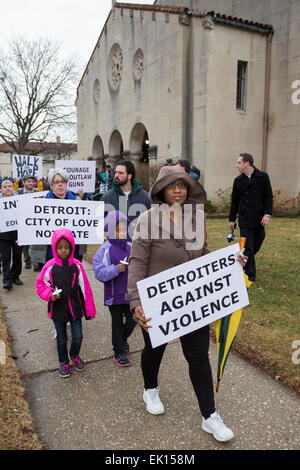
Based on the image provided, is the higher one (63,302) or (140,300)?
(140,300)

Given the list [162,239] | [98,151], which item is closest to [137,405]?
[162,239]

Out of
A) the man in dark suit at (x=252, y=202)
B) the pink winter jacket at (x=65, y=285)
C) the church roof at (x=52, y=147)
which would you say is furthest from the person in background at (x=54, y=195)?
the church roof at (x=52, y=147)

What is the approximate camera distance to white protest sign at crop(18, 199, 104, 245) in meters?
4.29

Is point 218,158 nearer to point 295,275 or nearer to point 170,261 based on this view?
point 295,275

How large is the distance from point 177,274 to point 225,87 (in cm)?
1318

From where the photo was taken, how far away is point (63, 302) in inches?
131

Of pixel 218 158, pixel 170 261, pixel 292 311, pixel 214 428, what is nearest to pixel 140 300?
pixel 170 261

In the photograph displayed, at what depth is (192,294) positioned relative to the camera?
2551 millimetres

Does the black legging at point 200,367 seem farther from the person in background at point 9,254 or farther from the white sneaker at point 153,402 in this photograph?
the person in background at point 9,254

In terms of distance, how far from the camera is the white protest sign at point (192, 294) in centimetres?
244

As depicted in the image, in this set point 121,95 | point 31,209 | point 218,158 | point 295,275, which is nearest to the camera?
point 31,209

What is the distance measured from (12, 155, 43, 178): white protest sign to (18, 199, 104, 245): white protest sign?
237 inches

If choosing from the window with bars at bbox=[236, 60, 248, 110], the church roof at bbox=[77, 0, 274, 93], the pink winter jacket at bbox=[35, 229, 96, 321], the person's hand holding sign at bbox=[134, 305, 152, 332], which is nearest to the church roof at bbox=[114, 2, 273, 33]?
the church roof at bbox=[77, 0, 274, 93]

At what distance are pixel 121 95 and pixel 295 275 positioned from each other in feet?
55.5
